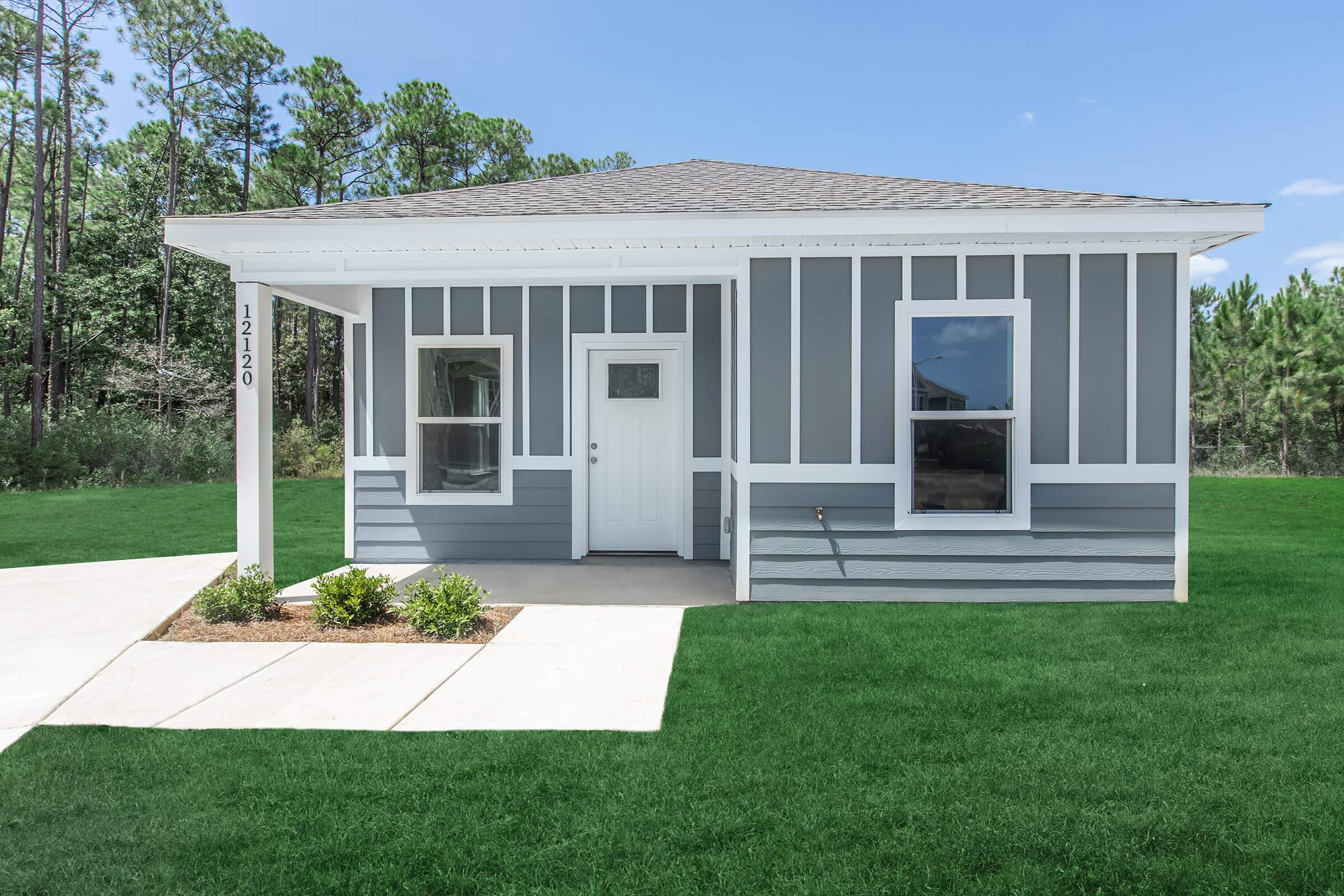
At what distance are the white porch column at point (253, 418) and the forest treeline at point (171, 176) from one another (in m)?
12.7

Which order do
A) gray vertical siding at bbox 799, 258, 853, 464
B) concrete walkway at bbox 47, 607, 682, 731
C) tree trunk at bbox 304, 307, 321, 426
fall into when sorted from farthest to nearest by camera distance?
1. tree trunk at bbox 304, 307, 321, 426
2. gray vertical siding at bbox 799, 258, 853, 464
3. concrete walkway at bbox 47, 607, 682, 731

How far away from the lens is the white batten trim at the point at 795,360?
5.49 metres

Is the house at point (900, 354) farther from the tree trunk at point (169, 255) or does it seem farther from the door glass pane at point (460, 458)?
the tree trunk at point (169, 255)

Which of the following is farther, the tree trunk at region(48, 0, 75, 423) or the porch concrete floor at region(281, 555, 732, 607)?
the tree trunk at region(48, 0, 75, 423)

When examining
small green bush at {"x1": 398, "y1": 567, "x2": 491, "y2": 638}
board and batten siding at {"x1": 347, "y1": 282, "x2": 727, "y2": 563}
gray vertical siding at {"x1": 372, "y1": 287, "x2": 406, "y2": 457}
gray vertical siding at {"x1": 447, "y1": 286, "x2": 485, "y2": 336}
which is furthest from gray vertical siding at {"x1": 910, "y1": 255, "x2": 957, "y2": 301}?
gray vertical siding at {"x1": 372, "y1": 287, "x2": 406, "y2": 457}

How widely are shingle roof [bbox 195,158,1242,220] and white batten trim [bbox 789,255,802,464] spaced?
0.50 metres

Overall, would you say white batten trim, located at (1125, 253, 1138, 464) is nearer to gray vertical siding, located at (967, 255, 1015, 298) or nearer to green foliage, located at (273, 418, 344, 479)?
gray vertical siding, located at (967, 255, 1015, 298)

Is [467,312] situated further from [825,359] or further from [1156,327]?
[1156,327]

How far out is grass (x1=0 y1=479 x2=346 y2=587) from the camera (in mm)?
8305

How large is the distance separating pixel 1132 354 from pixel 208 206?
21.7 metres

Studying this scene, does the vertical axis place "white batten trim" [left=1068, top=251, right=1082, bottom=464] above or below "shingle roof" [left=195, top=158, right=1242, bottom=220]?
below

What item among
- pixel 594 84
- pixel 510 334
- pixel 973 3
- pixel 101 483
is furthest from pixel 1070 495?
pixel 594 84

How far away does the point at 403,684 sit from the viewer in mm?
3984

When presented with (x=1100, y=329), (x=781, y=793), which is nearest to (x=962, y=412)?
(x=1100, y=329)
